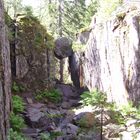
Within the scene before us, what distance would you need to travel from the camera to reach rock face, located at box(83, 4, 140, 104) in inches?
466

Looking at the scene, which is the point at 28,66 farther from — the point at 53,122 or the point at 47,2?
the point at 47,2

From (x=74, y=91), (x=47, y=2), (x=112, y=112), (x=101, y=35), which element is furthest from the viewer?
(x=47, y=2)

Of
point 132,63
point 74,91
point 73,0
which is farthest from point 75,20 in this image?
point 132,63

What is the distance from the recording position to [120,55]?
12734 millimetres

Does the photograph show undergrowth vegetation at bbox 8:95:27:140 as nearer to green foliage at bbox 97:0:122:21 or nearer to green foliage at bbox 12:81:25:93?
green foliage at bbox 12:81:25:93

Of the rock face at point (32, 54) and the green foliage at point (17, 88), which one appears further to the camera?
the rock face at point (32, 54)

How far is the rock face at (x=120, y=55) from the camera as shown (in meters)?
11.8

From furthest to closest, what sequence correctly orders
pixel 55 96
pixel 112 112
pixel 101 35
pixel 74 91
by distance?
1. pixel 74 91
2. pixel 55 96
3. pixel 101 35
4. pixel 112 112

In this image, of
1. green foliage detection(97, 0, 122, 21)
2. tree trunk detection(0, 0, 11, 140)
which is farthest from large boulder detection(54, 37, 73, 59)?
tree trunk detection(0, 0, 11, 140)

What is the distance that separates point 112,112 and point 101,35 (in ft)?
13.3

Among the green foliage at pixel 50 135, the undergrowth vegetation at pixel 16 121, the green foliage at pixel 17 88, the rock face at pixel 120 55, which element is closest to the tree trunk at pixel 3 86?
the undergrowth vegetation at pixel 16 121

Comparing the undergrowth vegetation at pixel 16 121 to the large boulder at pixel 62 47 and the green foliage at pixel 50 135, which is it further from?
the large boulder at pixel 62 47

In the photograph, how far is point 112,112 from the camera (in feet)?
38.3

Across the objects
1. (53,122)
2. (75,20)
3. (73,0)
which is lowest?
(53,122)
